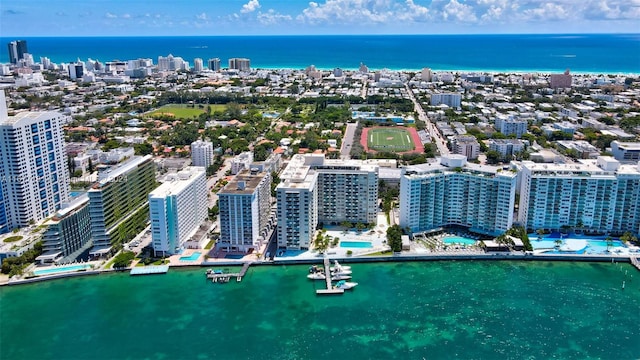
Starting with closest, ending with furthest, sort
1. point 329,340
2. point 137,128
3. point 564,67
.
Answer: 1. point 329,340
2. point 137,128
3. point 564,67

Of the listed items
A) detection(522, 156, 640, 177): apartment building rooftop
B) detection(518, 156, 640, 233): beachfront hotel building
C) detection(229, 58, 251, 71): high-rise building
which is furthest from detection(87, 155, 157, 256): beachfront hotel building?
detection(229, 58, 251, 71): high-rise building

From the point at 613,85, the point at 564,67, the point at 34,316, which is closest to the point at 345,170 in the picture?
the point at 34,316

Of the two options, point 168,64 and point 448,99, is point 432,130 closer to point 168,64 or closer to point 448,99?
point 448,99

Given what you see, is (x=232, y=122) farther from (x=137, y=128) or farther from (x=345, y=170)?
(x=345, y=170)

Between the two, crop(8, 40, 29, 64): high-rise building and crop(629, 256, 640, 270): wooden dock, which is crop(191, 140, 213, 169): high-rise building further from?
crop(8, 40, 29, 64): high-rise building

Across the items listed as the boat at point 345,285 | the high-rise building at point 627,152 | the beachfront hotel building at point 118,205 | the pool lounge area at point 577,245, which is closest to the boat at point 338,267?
the boat at point 345,285
